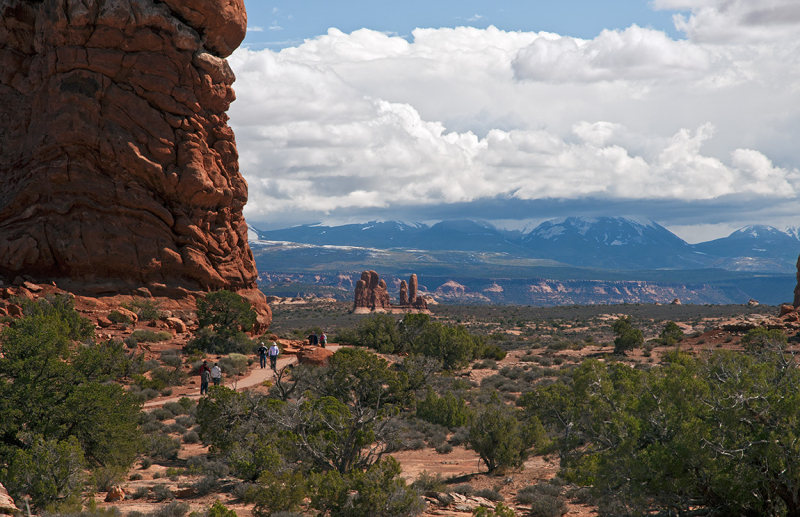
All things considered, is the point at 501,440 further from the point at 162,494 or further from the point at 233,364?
the point at 233,364

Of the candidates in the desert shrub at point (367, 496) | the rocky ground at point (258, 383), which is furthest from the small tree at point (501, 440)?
the desert shrub at point (367, 496)

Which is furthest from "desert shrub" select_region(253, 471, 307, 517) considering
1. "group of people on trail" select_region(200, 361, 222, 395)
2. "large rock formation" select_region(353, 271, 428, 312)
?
"large rock formation" select_region(353, 271, 428, 312)

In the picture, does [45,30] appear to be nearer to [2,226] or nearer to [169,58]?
[169,58]

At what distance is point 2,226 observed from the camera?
3102 cm

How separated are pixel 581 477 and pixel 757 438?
149 inches

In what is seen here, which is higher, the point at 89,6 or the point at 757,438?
the point at 89,6

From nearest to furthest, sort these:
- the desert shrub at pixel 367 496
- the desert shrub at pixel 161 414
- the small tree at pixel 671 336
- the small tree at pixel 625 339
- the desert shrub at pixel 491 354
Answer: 1. the desert shrub at pixel 367 496
2. the desert shrub at pixel 161 414
3. the desert shrub at pixel 491 354
4. the small tree at pixel 625 339
5. the small tree at pixel 671 336

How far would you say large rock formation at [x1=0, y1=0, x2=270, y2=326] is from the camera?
99.3 ft

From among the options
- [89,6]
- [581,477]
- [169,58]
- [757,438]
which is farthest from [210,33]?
[757,438]

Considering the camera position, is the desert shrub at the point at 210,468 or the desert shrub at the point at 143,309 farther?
the desert shrub at the point at 143,309

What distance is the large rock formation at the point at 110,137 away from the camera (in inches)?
1192

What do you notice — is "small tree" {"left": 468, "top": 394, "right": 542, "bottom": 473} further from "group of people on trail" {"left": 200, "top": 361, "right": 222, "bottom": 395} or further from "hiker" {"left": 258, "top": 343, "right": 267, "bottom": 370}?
"hiker" {"left": 258, "top": 343, "right": 267, "bottom": 370}

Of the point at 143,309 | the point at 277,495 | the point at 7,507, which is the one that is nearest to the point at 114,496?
the point at 7,507

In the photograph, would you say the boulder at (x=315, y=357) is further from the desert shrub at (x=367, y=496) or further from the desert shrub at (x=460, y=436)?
the desert shrub at (x=367, y=496)
